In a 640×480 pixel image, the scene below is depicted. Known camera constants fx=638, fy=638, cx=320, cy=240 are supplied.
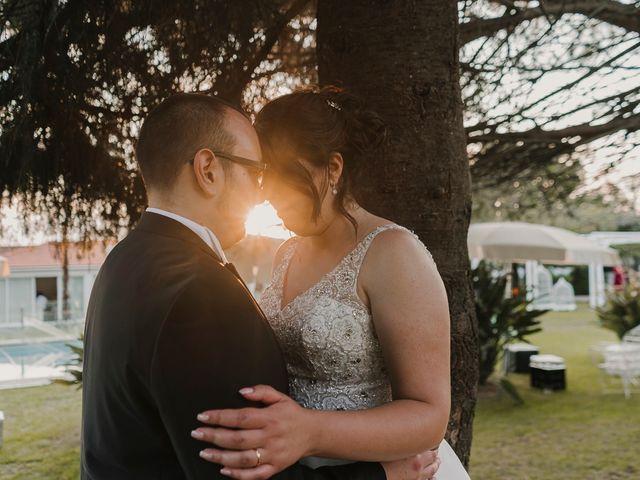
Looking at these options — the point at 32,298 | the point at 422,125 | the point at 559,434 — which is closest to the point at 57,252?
the point at 422,125

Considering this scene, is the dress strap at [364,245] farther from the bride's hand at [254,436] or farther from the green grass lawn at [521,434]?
the green grass lawn at [521,434]

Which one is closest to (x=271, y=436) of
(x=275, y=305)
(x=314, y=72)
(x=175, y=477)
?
(x=175, y=477)

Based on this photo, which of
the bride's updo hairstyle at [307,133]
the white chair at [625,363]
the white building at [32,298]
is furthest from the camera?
the white building at [32,298]

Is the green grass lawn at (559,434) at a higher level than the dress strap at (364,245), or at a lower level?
lower

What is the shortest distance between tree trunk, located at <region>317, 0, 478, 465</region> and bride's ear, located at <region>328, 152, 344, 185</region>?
370mm

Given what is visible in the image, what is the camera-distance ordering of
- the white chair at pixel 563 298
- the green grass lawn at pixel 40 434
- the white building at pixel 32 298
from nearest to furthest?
the green grass lawn at pixel 40 434 < the white building at pixel 32 298 < the white chair at pixel 563 298

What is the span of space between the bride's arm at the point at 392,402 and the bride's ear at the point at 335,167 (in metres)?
0.26

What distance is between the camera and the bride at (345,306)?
156 cm

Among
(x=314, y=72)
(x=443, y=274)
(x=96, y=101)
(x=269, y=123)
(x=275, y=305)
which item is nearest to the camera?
(x=269, y=123)

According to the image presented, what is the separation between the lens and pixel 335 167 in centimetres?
203

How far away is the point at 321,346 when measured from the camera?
6.51 ft

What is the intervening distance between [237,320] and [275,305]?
33.3 inches

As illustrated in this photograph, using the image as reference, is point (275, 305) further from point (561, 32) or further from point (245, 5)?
point (561, 32)

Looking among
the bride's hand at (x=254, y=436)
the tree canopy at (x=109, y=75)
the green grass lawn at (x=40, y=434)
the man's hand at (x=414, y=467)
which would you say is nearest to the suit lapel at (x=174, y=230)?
the bride's hand at (x=254, y=436)
